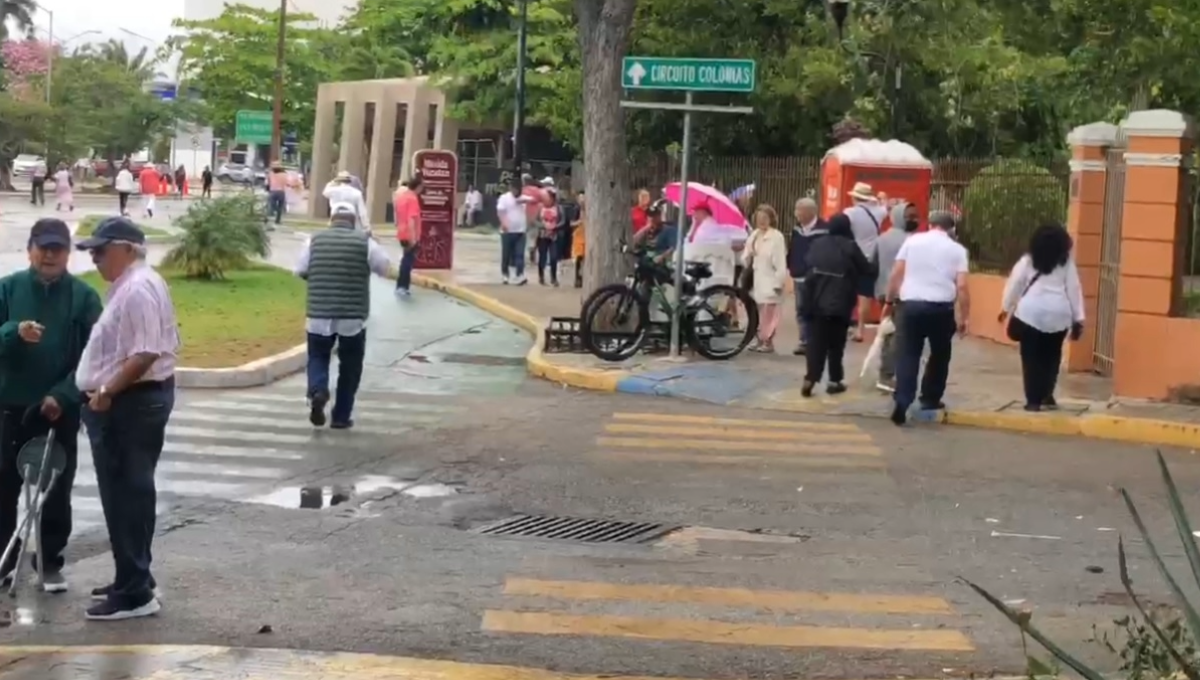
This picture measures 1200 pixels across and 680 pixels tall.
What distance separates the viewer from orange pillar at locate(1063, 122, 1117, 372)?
17047mm

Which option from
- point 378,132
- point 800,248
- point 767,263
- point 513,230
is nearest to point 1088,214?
point 800,248

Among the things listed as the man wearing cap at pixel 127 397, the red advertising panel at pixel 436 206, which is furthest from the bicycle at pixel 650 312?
the red advertising panel at pixel 436 206

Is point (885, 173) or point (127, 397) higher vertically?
point (885, 173)

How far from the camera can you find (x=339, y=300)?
1280 centimetres

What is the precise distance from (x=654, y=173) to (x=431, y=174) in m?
3.92

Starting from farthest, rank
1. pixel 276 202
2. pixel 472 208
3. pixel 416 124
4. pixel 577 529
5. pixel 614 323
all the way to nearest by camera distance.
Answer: pixel 416 124, pixel 472 208, pixel 276 202, pixel 614 323, pixel 577 529

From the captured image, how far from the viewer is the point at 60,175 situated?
46656 mm

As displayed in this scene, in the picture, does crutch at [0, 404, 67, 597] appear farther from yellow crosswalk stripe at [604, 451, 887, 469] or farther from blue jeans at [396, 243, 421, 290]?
blue jeans at [396, 243, 421, 290]

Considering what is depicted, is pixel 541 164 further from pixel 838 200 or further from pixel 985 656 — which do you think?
pixel 985 656

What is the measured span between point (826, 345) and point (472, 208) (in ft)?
Result: 104

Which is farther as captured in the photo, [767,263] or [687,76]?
[767,263]

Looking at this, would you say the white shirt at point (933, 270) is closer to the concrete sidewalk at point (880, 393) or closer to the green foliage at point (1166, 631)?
the concrete sidewalk at point (880, 393)

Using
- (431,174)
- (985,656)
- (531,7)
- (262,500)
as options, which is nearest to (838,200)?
(431,174)

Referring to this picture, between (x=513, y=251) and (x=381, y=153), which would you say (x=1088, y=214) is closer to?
(x=513, y=251)
